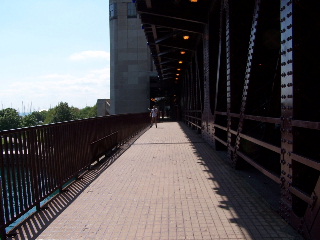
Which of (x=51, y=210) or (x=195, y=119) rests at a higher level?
(x=195, y=119)

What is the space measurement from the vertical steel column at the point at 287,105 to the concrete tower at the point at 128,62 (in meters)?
52.2

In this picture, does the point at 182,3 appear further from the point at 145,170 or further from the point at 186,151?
the point at 145,170

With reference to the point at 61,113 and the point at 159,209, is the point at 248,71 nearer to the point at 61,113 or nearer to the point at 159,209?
the point at 159,209

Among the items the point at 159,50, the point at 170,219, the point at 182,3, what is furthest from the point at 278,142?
the point at 159,50

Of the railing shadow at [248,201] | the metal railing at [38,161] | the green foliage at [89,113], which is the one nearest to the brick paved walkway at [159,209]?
the railing shadow at [248,201]

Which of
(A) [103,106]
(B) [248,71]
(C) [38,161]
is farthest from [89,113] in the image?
(C) [38,161]

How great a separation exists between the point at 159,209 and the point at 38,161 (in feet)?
6.53

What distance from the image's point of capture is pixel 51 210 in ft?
17.0

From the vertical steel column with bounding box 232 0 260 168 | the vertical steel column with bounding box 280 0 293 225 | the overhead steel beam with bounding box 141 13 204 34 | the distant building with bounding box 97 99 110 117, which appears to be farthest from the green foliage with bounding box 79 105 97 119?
the vertical steel column with bounding box 280 0 293 225

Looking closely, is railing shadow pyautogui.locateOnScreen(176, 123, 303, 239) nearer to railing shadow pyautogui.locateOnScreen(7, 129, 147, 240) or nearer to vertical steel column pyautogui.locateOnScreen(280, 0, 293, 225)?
vertical steel column pyautogui.locateOnScreen(280, 0, 293, 225)

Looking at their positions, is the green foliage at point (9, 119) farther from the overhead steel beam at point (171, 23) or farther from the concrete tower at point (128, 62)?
the overhead steel beam at point (171, 23)

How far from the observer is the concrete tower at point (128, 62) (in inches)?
2251

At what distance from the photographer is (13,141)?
4.47 m

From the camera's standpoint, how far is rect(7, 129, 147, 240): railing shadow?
4.24m
